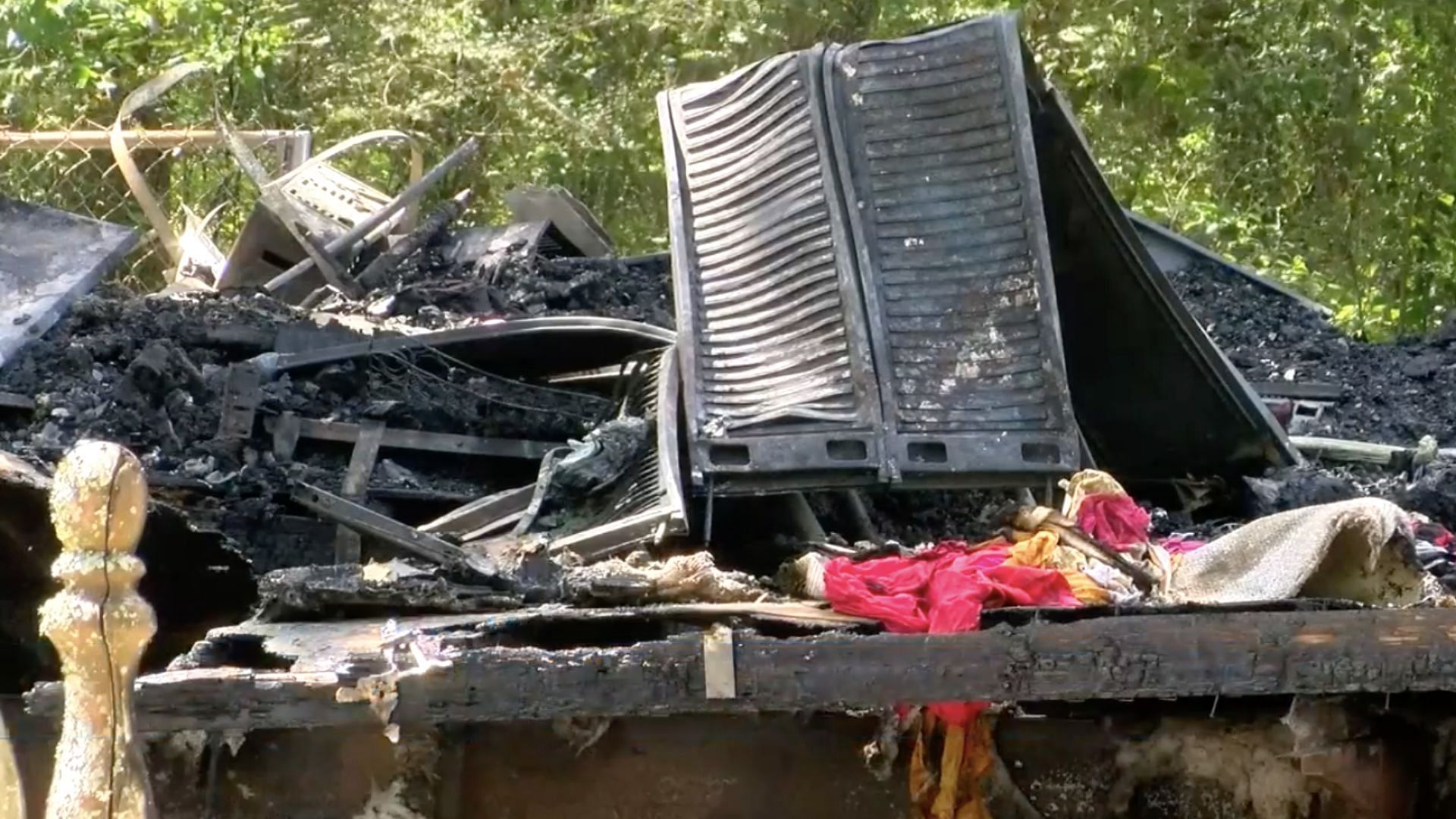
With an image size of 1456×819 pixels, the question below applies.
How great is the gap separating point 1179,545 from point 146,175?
8838mm

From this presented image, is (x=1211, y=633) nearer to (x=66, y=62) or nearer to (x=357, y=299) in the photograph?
(x=357, y=299)

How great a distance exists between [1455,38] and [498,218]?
7557 mm

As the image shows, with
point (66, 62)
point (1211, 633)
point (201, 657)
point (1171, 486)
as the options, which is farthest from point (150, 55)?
point (1211, 633)

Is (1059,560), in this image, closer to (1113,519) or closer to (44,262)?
(1113,519)

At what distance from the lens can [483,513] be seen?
5246 millimetres

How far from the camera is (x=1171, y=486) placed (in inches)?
232

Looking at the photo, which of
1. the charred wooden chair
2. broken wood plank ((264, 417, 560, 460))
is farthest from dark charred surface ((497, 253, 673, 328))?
broken wood plank ((264, 417, 560, 460))

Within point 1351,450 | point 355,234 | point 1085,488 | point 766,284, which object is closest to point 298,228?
point 355,234

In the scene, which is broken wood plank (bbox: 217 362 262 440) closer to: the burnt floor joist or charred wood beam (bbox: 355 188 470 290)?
charred wood beam (bbox: 355 188 470 290)

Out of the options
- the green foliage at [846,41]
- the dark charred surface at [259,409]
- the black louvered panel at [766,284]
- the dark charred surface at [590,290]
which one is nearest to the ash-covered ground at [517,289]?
the dark charred surface at [590,290]

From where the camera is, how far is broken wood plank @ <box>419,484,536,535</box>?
518 centimetres

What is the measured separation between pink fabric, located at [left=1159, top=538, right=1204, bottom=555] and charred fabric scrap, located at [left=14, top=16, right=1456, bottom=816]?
31mm

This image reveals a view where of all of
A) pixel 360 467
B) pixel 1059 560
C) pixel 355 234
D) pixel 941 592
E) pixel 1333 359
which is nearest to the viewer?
pixel 941 592

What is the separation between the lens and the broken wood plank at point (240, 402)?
602cm
